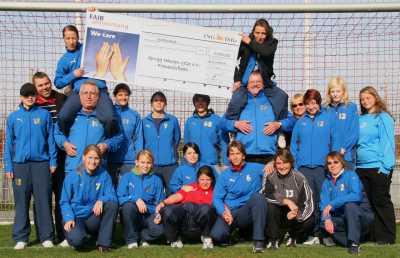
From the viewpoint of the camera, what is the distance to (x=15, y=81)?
29.4 ft

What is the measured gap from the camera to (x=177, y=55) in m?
7.68

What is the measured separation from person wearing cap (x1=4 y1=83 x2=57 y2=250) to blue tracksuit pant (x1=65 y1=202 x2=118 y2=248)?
508 mm

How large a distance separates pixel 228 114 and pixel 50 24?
2925 mm

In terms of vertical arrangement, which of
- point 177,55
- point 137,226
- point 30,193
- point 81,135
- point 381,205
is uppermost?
point 177,55

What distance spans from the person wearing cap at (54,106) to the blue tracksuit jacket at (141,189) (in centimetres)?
75

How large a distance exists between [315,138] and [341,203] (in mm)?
815

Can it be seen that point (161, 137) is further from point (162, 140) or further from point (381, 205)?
point (381, 205)

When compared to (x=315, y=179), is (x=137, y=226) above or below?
below

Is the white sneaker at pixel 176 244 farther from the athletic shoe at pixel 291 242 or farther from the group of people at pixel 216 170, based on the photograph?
the athletic shoe at pixel 291 242

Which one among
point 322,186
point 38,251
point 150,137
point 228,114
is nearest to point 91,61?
point 150,137

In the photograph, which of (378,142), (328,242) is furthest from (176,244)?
(378,142)

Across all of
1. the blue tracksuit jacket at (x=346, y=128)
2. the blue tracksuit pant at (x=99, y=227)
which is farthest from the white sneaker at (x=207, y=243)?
the blue tracksuit jacket at (x=346, y=128)

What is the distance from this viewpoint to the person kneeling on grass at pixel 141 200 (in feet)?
22.9

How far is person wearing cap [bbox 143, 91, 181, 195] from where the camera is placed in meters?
7.69
